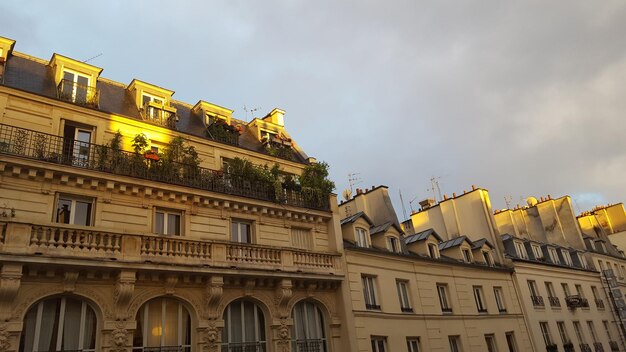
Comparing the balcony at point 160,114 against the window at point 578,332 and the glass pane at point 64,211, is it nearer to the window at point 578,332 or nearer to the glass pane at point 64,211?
the glass pane at point 64,211

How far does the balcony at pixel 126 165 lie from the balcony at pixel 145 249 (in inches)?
81.1

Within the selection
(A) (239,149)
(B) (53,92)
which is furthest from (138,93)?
(A) (239,149)

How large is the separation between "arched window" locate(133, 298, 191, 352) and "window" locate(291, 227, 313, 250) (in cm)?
521

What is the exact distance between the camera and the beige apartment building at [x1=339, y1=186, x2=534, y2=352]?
18.3 m

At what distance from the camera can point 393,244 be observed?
21781 mm

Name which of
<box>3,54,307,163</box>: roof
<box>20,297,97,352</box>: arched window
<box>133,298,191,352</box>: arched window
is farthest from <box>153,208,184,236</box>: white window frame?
<box>3,54,307,163</box>: roof

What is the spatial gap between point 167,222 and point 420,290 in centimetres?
1164

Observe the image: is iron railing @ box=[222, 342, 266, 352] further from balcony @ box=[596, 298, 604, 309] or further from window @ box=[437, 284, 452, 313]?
balcony @ box=[596, 298, 604, 309]

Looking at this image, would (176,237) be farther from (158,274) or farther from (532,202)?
(532,202)

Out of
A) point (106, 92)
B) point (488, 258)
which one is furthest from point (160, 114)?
point (488, 258)

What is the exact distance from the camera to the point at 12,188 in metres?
12.4

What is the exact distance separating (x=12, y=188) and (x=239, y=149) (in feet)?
26.7

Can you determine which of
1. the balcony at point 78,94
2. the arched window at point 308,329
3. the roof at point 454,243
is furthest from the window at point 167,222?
the roof at point 454,243

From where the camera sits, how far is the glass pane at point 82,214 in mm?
13312
